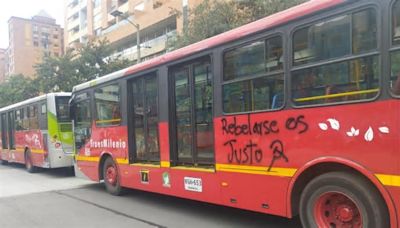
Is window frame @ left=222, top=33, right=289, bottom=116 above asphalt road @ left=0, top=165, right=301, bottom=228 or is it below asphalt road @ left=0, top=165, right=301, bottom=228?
above

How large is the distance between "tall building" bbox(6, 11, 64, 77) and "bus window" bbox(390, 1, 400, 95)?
4005 inches

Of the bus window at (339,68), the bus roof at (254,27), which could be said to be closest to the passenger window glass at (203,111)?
the bus roof at (254,27)

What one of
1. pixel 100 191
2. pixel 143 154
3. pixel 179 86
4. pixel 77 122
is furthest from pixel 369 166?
pixel 77 122

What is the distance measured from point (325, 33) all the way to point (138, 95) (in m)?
5.16

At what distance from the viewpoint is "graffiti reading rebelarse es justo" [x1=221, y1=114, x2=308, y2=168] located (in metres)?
5.82

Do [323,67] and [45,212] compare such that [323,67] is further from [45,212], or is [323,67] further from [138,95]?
[45,212]

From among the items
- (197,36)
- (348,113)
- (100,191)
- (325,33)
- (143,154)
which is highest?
(197,36)

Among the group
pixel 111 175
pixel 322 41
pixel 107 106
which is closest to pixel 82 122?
pixel 107 106


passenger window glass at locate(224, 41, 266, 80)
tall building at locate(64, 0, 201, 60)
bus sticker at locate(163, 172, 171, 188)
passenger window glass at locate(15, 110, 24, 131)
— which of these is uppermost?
tall building at locate(64, 0, 201, 60)

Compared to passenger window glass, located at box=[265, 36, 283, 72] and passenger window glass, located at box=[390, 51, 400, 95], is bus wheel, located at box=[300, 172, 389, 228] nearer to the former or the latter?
passenger window glass, located at box=[390, 51, 400, 95]

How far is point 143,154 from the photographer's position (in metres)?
9.63

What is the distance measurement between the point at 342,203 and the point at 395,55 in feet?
5.76

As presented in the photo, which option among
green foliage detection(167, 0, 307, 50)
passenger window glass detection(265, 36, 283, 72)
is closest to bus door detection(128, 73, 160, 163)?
passenger window glass detection(265, 36, 283, 72)

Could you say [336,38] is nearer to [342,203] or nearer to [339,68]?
[339,68]
